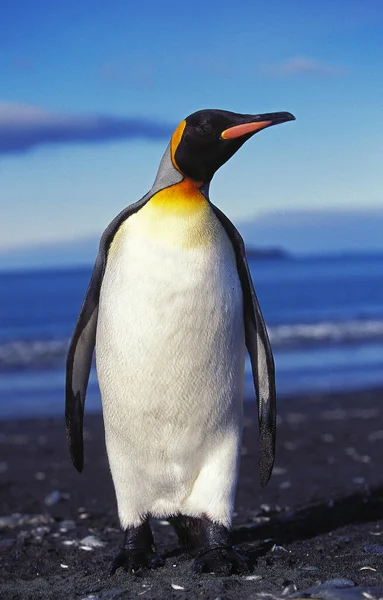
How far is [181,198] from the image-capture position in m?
3.84

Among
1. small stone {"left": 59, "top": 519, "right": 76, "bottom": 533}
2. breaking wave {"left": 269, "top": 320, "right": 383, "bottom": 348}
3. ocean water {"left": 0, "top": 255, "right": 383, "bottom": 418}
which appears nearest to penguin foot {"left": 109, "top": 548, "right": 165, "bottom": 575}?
small stone {"left": 59, "top": 519, "right": 76, "bottom": 533}

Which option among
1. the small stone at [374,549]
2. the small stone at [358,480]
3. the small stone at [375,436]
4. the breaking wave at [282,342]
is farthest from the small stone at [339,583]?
the breaking wave at [282,342]

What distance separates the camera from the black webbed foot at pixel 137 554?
393 centimetres

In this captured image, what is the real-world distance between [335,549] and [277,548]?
0.95 ft

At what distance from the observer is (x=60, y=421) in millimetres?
9641

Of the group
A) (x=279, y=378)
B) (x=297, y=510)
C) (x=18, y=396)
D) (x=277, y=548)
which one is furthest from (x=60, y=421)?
(x=277, y=548)

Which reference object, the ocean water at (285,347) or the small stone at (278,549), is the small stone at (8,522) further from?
Answer: the ocean water at (285,347)

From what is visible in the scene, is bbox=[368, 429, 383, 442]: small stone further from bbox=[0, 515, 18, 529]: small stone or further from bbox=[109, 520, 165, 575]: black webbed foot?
bbox=[109, 520, 165, 575]: black webbed foot

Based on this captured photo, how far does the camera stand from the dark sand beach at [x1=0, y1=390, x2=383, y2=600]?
359cm

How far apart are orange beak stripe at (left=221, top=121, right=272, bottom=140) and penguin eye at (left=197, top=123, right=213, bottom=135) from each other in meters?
0.07

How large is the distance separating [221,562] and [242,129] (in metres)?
1.86

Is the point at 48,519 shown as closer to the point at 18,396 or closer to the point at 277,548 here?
the point at 277,548

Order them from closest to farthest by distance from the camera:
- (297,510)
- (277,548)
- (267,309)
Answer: (277,548) < (297,510) < (267,309)

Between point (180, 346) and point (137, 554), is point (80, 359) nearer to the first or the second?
point (180, 346)
